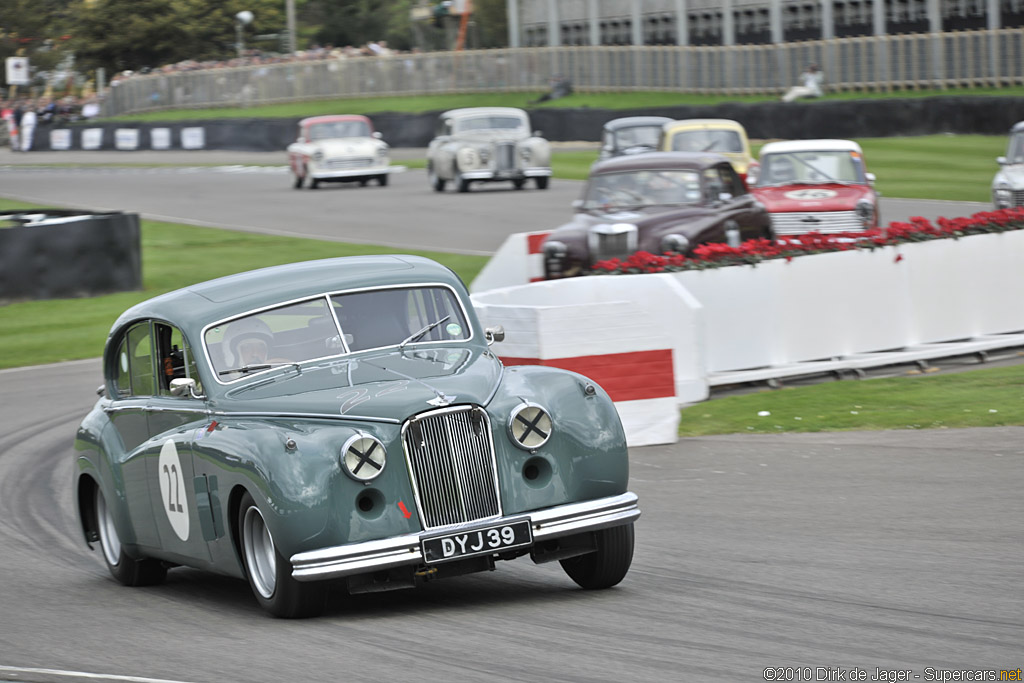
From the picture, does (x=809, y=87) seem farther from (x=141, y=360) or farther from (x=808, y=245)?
(x=141, y=360)

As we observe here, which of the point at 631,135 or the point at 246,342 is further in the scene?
the point at 631,135

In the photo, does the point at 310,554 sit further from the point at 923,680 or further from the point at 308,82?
the point at 308,82

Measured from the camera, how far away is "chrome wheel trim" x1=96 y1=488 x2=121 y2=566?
811 cm

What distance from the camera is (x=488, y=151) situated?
35156 mm

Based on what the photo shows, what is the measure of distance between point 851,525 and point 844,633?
2363 mm

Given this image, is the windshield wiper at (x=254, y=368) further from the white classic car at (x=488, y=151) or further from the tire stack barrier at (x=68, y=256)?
the white classic car at (x=488, y=151)

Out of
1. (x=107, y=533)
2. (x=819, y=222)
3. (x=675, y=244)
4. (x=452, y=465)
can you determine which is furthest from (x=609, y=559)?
(x=819, y=222)

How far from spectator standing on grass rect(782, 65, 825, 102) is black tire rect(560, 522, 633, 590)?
4394 centimetres

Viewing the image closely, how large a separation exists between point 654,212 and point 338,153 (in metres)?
21.9

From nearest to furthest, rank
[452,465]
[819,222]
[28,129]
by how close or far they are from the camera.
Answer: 1. [452,465]
2. [819,222]
3. [28,129]

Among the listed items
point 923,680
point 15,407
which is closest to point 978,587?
point 923,680

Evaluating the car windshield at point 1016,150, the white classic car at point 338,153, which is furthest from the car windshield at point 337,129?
the car windshield at point 1016,150

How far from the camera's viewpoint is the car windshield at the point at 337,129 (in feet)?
125

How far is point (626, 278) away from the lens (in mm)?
12281
